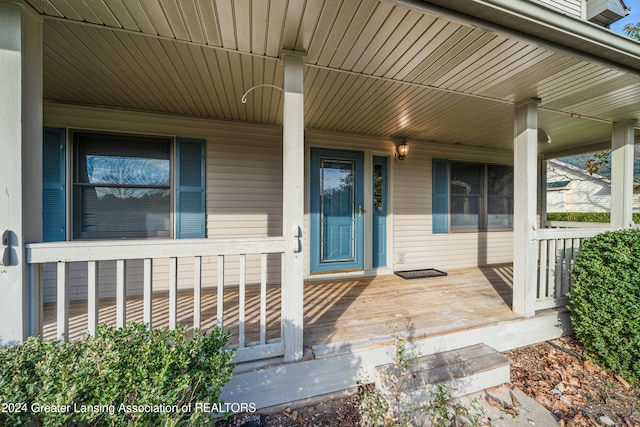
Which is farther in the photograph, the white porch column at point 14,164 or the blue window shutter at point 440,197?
the blue window shutter at point 440,197

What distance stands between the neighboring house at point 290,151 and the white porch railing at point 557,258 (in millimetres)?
51

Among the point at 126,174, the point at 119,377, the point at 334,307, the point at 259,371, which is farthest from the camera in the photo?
the point at 126,174

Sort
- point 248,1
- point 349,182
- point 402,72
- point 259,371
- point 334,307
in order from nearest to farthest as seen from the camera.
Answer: point 248,1 < point 259,371 < point 402,72 < point 334,307 < point 349,182

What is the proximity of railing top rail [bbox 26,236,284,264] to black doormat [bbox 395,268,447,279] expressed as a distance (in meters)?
2.90

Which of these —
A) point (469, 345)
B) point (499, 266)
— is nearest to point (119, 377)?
point (469, 345)

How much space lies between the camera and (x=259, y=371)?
186 centimetres

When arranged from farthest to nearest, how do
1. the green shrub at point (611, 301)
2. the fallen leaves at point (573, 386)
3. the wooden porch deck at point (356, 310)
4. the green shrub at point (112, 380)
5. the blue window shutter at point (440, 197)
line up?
the blue window shutter at point (440, 197)
the wooden porch deck at point (356, 310)
the green shrub at point (611, 301)
the fallen leaves at point (573, 386)
the green shrub at point (112, 380)

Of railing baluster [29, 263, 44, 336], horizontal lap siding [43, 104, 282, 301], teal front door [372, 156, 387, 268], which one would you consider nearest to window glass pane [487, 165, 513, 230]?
teal front door [372, 156, 387, 268]

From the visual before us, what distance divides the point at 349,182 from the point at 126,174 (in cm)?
311

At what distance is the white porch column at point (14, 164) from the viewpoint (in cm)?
148

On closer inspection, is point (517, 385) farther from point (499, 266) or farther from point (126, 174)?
point (126, 174)

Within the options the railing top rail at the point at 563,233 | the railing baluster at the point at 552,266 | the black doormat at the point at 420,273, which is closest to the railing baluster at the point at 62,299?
the black doormat at the point at 420,273

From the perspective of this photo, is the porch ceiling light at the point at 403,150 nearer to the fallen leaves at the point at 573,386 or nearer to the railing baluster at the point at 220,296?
the fallen leaves at the point at 573,386

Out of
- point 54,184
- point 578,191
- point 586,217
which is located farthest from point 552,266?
point 578,191
